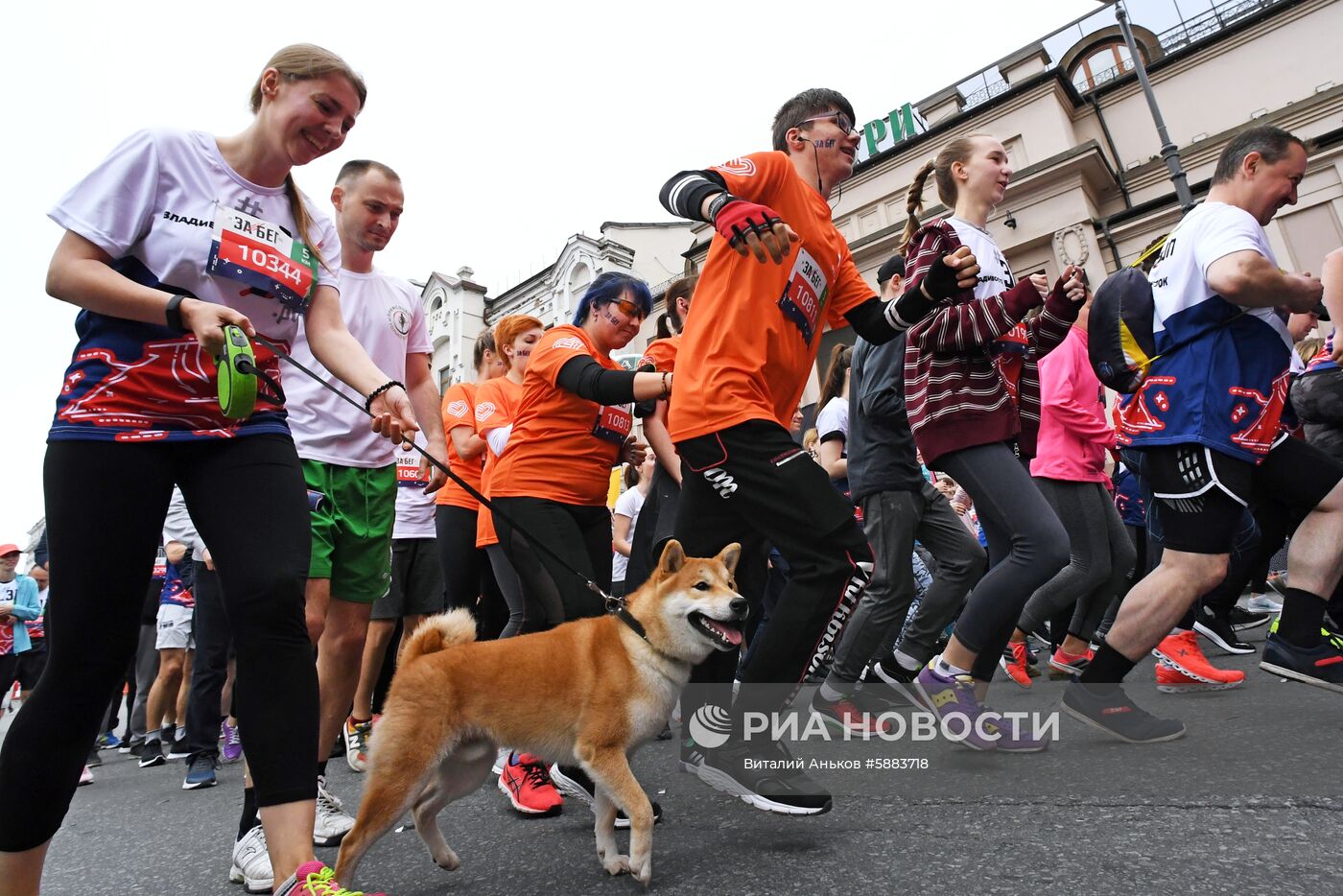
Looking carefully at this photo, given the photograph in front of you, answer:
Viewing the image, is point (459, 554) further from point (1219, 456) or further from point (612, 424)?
point (1219, 456)

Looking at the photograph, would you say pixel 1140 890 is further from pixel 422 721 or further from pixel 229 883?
pixel 229 883

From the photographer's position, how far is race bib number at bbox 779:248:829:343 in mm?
2793

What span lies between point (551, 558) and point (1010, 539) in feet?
6.62

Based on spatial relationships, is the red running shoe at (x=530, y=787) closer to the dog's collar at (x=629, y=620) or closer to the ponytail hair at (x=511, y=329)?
the dog's collar at (x=629, y=620)

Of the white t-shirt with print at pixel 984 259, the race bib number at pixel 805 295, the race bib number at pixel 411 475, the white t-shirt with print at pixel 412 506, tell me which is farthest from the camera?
the race bib number at pixel 411 475

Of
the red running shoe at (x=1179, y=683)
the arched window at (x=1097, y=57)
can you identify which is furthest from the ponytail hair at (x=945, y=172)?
the arched window at (x=1097, y=57)

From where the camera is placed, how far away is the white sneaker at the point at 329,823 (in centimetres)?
263

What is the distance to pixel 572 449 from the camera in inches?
134

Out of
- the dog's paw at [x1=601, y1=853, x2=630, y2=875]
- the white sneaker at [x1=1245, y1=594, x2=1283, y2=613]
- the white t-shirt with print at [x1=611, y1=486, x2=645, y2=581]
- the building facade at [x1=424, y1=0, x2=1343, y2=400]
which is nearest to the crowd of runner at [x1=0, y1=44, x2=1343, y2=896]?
the dog's paw at [x1=601, y1=853, x2=630, y2=875]

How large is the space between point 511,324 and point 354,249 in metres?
1.45

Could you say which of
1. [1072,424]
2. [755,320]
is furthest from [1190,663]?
[755,320]

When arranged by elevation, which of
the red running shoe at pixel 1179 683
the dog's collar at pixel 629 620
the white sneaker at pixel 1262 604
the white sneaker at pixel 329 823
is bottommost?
the white sneaker at pixel 1262 604

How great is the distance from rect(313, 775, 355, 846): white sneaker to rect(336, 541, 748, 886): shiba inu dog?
54cm

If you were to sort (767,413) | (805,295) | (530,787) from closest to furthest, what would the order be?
1. (767,413)
2. (805,295)
3. (530,787)
